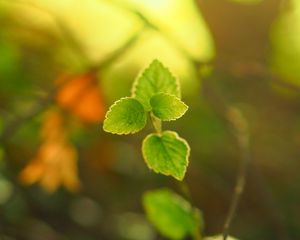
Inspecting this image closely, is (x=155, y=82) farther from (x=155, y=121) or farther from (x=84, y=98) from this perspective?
(x=84, y=98)

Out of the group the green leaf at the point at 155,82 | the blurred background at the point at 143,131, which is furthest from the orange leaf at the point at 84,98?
the green leaf at the point at 155,82

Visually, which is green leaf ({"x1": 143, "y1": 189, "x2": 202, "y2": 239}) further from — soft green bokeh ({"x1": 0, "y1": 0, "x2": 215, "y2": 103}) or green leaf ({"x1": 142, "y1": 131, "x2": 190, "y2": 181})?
soft green bokeh ({"x1": 0, "y1": 0, "x2": 215, "y2": 103})

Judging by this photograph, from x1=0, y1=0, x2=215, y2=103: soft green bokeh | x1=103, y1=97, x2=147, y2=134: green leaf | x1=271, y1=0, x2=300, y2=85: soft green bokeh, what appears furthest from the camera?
x1=0, y1=0, x2=215, y2=103: soft green bokeh

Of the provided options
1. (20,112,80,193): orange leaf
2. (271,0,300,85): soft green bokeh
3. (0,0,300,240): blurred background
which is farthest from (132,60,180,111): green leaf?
(271,0,300,85): soft green bokeh

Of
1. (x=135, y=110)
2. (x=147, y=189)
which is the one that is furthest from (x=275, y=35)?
(x=135, y=110)

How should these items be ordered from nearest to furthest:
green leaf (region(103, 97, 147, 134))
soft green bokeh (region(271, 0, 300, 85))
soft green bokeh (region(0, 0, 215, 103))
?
green leaf (region(103, 97, 147, 134)) → soft green bokeh (region(271, 0, 300, 85)) → soft green bokeh (region(0, 0, 215, 103))

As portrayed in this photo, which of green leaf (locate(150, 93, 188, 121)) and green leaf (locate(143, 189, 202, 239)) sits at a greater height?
green leaf (locate(150, 93, 188, 121))
